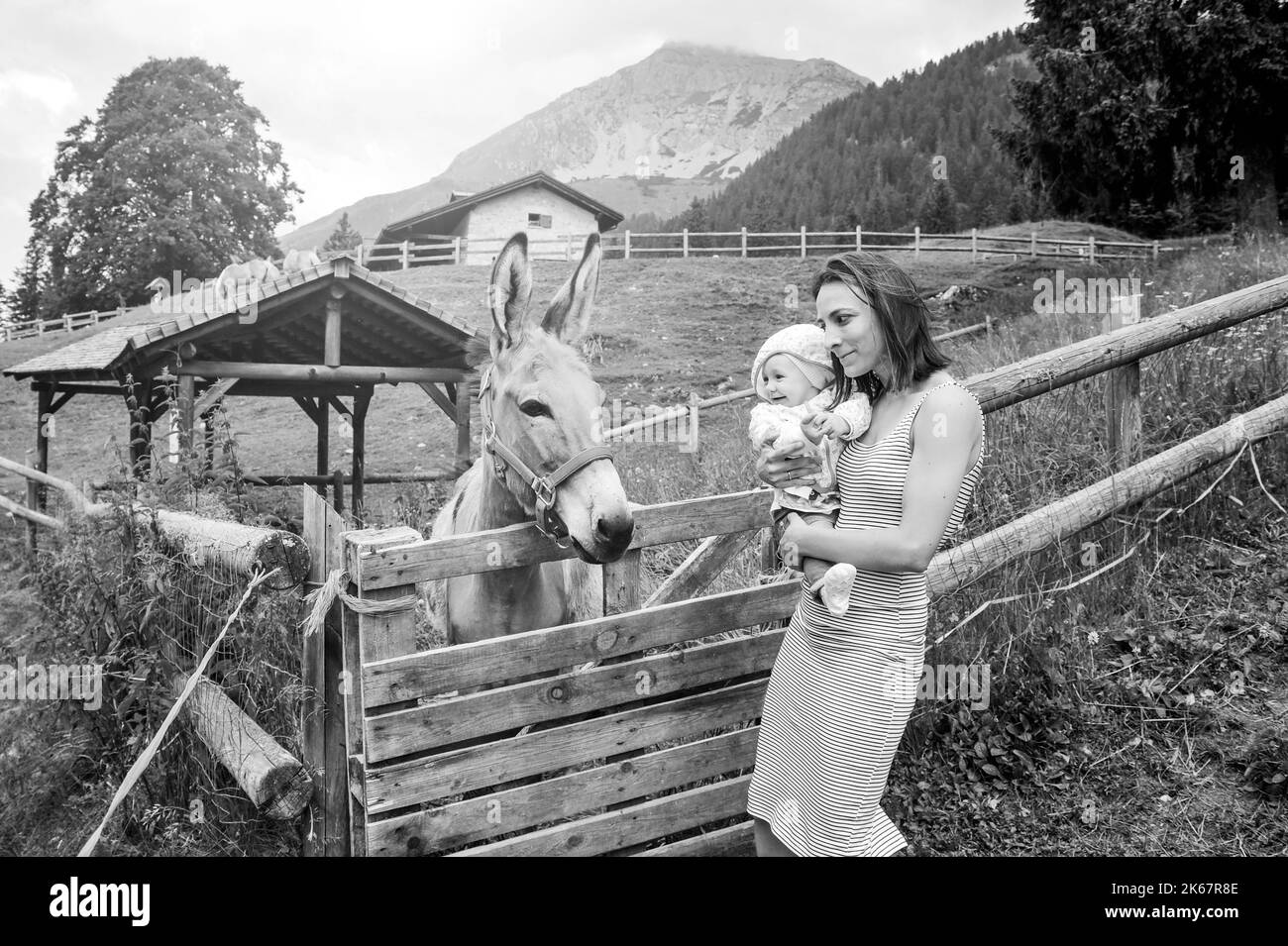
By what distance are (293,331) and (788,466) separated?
28.1ft

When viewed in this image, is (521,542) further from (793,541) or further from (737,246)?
(737,246)

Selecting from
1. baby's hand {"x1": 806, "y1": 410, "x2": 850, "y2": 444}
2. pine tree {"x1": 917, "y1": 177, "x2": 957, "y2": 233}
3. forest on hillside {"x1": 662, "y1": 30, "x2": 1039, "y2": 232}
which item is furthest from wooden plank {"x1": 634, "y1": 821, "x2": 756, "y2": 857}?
pine tree {"x1": 917, "y1": 177, "x2": 957, "y2": 233}

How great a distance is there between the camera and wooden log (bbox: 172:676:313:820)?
2682mm

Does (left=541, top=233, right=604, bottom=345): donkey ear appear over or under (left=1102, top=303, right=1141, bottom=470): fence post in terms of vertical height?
over

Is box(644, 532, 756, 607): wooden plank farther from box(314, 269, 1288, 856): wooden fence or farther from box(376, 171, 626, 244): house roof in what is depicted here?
box(376, 171, 626, 244): house roof

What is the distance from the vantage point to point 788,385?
2.09m

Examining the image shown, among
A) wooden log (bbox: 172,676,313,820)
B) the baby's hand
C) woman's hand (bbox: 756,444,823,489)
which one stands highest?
the baby's hand

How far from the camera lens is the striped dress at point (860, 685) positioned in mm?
1970

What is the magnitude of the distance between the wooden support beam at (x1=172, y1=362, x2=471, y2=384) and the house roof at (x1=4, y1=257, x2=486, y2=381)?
11.5 inches

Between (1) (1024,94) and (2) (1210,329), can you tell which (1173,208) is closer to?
(1) (1024,94)

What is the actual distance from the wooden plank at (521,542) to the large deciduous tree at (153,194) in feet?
85.9

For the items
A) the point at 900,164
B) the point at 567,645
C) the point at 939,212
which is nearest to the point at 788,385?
the point at 567,645

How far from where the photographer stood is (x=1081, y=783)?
3.05m
